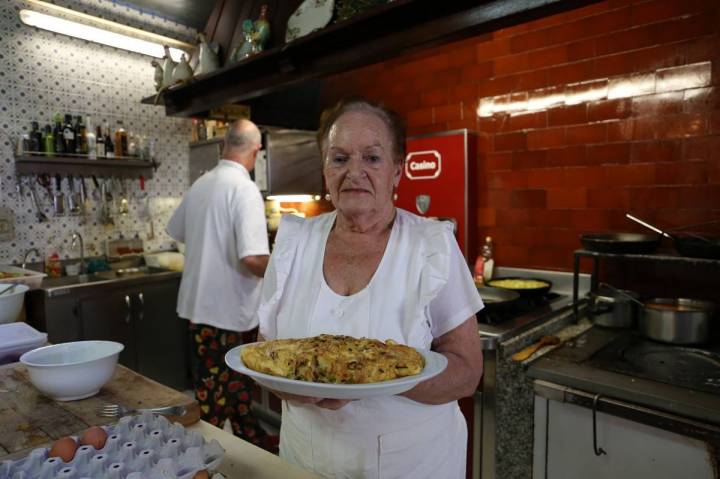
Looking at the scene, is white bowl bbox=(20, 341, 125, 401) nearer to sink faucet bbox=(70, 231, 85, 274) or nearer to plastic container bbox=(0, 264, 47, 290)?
plastic container bbox=(0, 264, 47, 290)

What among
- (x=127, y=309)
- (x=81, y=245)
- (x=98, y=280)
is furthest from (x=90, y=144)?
(x=127, y=309)

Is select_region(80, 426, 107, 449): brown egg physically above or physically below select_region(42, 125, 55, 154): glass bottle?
below

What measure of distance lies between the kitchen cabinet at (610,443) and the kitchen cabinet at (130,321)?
3.21m

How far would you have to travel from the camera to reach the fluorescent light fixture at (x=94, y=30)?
3.86m

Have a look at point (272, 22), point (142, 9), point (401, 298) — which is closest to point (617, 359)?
point (401, 298)

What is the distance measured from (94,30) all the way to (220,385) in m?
3.10

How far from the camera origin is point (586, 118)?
2.75 meters

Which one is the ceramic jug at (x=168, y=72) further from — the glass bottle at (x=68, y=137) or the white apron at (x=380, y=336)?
the white apron at (x=380, y=336)

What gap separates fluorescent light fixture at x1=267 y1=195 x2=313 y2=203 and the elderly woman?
264cm

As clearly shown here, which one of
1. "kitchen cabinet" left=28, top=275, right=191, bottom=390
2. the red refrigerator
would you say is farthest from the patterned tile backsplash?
the red refrigerator

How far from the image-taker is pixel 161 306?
13.8ft

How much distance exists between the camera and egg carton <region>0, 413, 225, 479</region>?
0.89 meters

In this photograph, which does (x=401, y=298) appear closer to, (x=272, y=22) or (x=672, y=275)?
(x=672, y=275)

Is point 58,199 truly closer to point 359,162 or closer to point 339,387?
point 359,162
